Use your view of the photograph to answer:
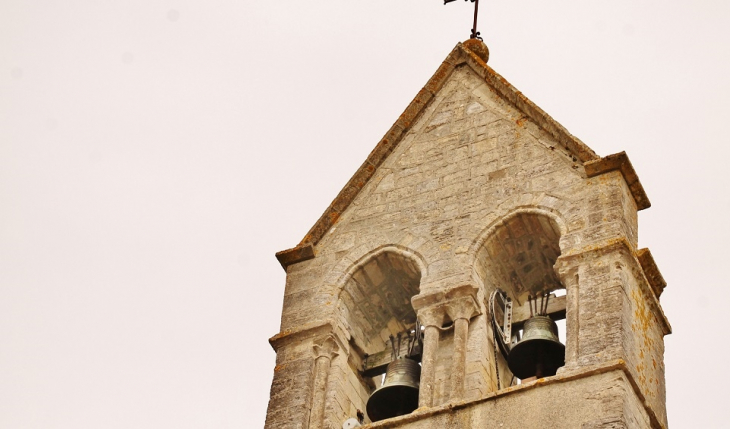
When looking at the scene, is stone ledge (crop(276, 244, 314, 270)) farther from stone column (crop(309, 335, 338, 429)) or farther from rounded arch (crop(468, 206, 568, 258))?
rounded arch (crop(468, 206, 568, 258))

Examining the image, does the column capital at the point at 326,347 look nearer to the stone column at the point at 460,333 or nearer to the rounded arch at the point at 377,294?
the rounded arch at the point at 377,294

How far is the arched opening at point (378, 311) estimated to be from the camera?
18.6m

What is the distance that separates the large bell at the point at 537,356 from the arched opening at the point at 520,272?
36 centimetres

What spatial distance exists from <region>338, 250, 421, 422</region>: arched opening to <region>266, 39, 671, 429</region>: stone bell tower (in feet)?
0.06

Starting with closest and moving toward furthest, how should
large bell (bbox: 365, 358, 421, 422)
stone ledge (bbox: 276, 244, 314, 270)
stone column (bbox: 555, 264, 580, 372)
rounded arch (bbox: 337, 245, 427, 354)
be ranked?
1. stone column (bbox: 555, 264, 580, 372)
2. large bell (bbox: 365, 358, 421, 422)
3. rounded arch (bbox: 337, 245, 427, 354)
4. stone ledge (bbox: 276, 244, 314, 270)

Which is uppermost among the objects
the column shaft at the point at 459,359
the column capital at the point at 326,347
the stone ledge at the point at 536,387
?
the column capital at the point at 326,347

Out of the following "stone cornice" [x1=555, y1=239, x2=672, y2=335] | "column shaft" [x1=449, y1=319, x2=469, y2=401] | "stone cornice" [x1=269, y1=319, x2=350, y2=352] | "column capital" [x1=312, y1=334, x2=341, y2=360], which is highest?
"stone cornice" [x1=555, y1=239, x2=672, y2=335]

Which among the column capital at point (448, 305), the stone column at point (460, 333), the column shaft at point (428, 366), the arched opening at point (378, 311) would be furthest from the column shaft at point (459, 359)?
the arched opening at point (378, 311)

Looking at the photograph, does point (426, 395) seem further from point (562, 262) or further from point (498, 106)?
point (498, 106)

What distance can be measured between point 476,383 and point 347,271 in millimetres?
2451

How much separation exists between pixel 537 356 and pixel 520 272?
53.7 inches

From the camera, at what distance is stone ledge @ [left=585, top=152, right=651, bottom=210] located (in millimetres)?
18328

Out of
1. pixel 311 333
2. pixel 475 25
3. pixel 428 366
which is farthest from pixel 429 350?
pixel 475 25

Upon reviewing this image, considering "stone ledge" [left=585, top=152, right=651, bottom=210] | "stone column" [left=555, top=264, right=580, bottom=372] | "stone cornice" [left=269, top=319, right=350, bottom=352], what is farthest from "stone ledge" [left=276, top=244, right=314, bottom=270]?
"stone ledge" [left=585, top=152, right=651, bottom=210]
